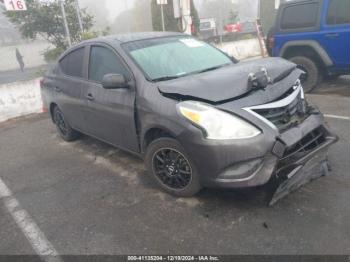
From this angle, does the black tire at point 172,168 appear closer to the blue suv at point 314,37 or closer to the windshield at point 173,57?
the windshield at point 173,57

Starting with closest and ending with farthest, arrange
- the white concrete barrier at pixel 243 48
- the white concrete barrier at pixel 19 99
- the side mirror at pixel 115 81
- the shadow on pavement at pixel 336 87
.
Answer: the side mirror at pixel 115 81, the shadow on pavement at pixel 336 87, the white concrete barrier at pixel 19 99, the white concrete barrier at pixel 243 48

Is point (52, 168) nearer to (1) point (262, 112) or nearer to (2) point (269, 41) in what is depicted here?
(1) point (262, 112)

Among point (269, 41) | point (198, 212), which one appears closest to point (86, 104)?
point (198, 212)

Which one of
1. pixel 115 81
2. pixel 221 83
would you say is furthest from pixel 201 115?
pixel 115 81

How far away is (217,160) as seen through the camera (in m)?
2.98

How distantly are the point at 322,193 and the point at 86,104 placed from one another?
3074mm

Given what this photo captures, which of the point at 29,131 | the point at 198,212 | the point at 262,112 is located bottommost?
the point at 29,131

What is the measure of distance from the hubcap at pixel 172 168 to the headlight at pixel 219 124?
44 cm

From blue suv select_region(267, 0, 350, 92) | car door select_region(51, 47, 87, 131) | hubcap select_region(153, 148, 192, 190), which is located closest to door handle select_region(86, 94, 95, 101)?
car door select_region(51, 47, 87, 131)

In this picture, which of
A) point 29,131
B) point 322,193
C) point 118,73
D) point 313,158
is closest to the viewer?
point 313,158

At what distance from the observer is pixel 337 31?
6.46m

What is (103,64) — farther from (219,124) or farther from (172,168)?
(219,124)

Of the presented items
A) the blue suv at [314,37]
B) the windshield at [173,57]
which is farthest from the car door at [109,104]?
the blue suv at [314,37]

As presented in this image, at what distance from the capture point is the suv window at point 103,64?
13.0 feet
